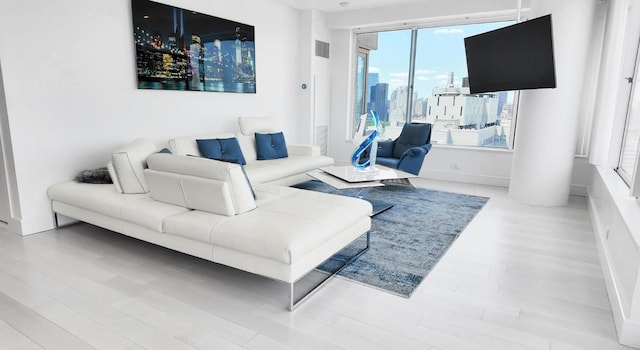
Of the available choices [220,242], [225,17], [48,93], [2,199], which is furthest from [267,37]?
[220,242]

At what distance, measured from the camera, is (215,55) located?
204 inches

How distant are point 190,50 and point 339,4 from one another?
271 cm

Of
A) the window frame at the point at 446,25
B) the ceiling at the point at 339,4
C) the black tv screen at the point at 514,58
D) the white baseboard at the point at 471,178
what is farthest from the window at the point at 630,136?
the ceiling at the point at 339,4

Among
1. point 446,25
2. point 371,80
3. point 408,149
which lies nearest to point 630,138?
point 408,149

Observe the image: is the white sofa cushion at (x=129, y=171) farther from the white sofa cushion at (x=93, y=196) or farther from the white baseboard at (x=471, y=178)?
the white baseboard at (x=471, y=178)

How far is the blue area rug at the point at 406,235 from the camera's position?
9.21ft

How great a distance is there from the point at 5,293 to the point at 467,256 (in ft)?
11.0

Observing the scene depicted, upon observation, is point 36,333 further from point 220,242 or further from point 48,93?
point 48,93

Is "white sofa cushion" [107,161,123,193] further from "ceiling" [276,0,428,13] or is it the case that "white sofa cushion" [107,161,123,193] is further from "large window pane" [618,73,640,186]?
"large window pane" [618,73,640,186]

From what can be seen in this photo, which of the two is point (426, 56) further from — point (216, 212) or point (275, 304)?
point (275, 304)

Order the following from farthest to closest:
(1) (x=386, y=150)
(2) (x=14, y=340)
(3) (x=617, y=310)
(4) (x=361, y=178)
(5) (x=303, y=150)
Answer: (1) (x=386, y=150) → (5) (x=303, y=150) → (4) (x=361, y=178) → (3) (x=617, y=310) → (2) (x=14, y=340)

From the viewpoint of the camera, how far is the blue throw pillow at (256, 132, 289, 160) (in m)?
5.37

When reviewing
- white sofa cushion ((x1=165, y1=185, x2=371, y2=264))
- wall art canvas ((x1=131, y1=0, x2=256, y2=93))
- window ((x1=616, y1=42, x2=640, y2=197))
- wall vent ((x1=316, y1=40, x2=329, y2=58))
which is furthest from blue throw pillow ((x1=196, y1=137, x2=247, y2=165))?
window ((x1=616, y1=42, x2=640, y2=197))

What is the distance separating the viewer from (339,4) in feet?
20.5
